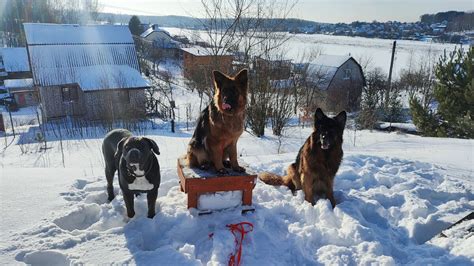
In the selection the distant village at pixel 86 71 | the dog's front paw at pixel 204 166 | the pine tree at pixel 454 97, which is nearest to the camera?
the dog's front paw at pixel 204 166

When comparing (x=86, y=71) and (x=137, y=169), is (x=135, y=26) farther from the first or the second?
(x=137, y=169)

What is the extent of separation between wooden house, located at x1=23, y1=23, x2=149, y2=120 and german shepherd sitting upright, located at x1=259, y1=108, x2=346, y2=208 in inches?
689

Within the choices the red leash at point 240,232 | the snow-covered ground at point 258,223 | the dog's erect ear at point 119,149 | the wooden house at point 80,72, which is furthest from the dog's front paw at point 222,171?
the wooden house at point 80,72

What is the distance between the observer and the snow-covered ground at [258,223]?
9.86ft

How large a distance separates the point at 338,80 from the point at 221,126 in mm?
29755

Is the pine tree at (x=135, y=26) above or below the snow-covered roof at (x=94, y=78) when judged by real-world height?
above

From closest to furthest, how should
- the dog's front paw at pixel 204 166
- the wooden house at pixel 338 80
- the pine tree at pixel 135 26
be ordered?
the dog's front paw at pixel 204 166, the wooden house at pixel 338 80, the pine tree at pixel 135 26

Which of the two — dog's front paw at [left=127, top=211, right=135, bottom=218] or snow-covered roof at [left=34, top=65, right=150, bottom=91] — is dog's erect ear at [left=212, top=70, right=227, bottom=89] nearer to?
dog's front paw at [left=127, top=211, right=135, bottom=218]

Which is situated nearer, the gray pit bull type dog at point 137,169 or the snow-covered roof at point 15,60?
the gray pit bull type dog at point 137,169

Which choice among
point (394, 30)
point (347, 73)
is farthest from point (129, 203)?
point (394, 30)

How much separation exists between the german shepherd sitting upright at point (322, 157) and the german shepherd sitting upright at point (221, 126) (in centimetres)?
93

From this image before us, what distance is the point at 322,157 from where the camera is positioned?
4.18 meters

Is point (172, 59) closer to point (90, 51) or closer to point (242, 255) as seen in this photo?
point (90, 51)

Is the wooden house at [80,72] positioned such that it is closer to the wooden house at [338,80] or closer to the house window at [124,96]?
the house window at [124,96]
